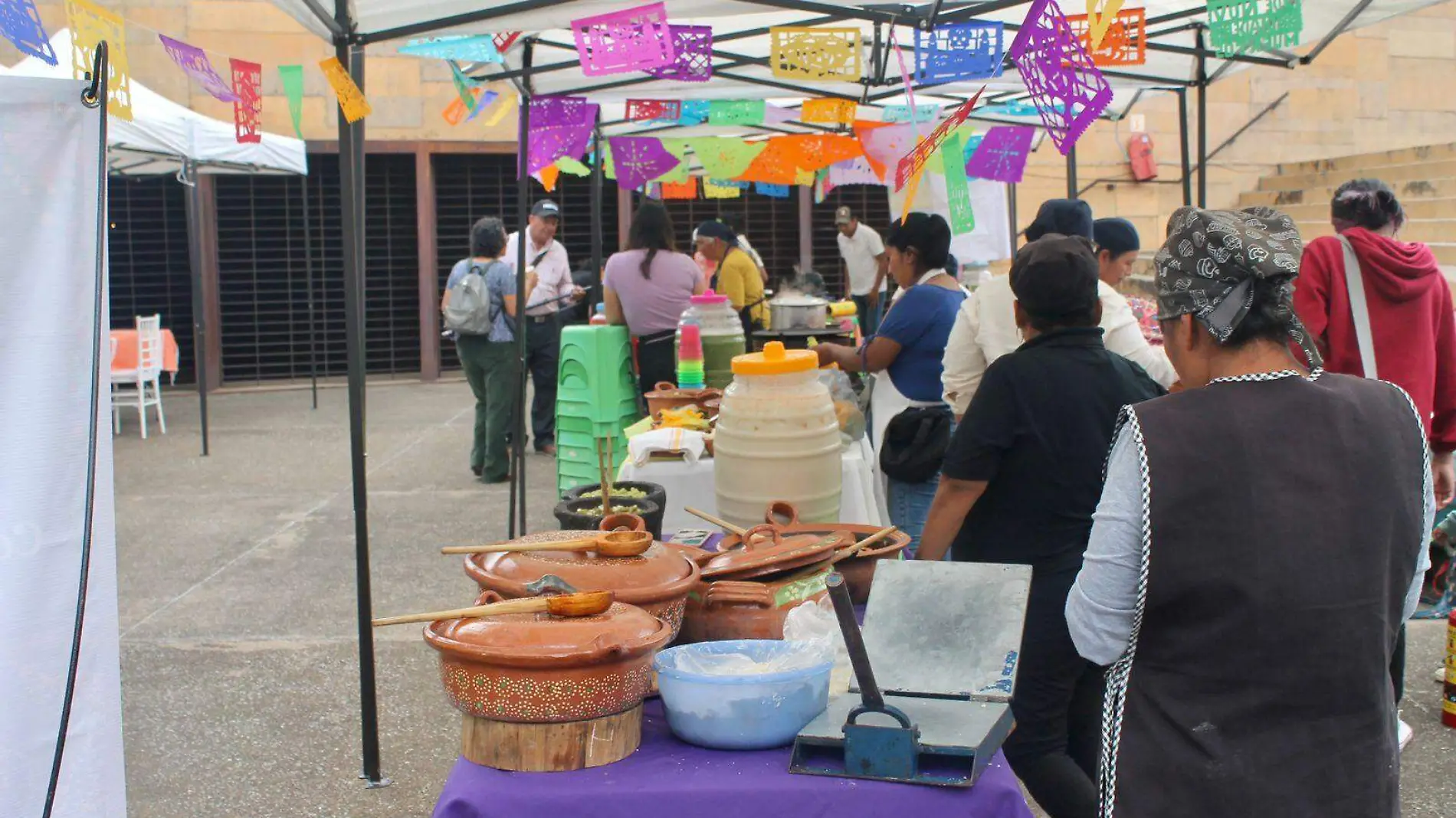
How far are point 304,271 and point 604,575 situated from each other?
12916mm

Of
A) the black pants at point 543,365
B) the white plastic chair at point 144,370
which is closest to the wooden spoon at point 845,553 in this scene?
the black pants at point 543,365

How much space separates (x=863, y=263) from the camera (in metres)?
12.6

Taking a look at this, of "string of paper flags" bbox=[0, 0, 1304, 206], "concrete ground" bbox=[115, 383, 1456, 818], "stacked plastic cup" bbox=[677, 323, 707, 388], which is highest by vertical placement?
"string of paper flags" bbox=[0, 0, 1304, 206]

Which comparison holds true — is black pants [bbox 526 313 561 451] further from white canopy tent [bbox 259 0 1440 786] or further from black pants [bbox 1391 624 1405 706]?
black pants [bbox 1391 624 1405 706]

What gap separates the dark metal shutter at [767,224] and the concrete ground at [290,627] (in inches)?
229

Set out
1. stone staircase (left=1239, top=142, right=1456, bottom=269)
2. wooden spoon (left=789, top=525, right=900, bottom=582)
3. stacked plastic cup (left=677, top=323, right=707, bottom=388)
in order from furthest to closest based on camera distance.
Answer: stone staircase (left=1239, top=142, right=1456, bottom=269) → stacked plastic cup (left=677, top=323, right=707, bottom=388) → wooden spoon (left=789, top=525, right=900, bottom=582)

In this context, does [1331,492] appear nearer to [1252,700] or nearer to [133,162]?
[1252,700]

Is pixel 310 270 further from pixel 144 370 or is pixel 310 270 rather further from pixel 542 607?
pixel 542 607

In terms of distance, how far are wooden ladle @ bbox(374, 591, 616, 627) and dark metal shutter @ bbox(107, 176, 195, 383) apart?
1292 cm

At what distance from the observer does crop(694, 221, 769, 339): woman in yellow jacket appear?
364 inches

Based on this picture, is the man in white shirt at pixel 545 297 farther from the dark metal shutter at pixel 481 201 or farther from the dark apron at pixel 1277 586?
the dark apron at pixel 1277 586

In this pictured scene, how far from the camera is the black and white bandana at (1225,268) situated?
5.86ft

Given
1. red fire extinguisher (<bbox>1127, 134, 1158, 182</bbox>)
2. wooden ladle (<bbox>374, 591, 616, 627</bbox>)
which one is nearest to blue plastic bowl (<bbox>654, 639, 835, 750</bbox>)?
wooden ladle (<bbox>374, 591, 616, 627</bbox>)

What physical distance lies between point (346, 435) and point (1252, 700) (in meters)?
9.91
